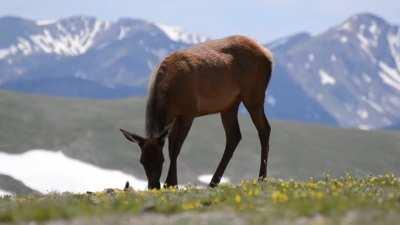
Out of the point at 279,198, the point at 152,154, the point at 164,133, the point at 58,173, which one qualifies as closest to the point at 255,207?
the point at 279,198

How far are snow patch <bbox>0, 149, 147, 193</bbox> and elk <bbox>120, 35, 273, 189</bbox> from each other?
132642 millimetres

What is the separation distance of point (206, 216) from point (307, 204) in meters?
1.39

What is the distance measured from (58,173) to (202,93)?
494 ft

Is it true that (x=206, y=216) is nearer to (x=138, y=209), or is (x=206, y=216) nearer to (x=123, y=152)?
(x=138, y=209)

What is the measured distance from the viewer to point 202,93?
2005 cm

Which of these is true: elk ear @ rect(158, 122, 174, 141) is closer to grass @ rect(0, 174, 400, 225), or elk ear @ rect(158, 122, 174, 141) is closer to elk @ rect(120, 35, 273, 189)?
elk @ rect(120, 35, 273, 189)

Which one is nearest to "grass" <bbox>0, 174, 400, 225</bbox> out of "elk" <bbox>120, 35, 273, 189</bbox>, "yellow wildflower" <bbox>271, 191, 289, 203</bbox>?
"yellow wildflower" <bbox>271, 191, 289, 203</bbox>

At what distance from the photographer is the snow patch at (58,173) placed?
159 meters

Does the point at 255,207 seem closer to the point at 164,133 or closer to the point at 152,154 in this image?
the point at 164,133

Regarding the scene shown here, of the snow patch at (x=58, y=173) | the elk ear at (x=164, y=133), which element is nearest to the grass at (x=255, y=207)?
the elk ear at (x=164, y=133)

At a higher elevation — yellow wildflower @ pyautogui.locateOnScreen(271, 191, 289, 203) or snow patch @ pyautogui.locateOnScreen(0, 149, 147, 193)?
yellow wildflower @ pyautogui.locateOnScreen(271, 191, 289, 203)

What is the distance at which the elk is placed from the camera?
1808 cm

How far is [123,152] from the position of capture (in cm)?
19300

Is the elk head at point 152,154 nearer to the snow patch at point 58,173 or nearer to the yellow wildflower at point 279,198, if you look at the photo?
the yellow wildflower at point 279,198
